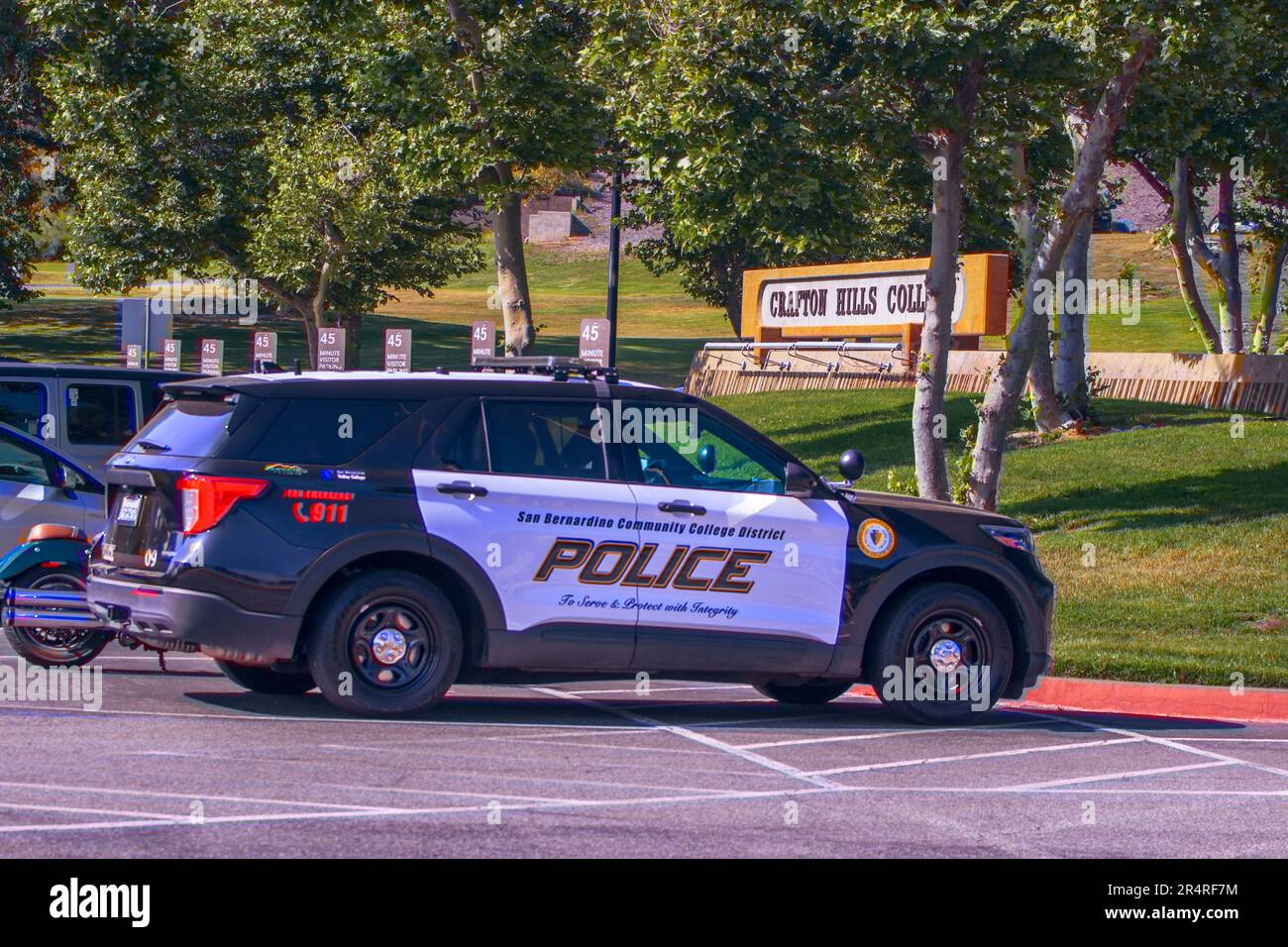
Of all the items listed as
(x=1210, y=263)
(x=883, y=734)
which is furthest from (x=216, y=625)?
(x=1210, y=263)

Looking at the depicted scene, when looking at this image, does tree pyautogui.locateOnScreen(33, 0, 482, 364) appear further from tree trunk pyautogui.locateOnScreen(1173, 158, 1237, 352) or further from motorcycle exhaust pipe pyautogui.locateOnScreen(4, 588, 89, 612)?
motorcycle exhaust pipe pyautogui.locateOnScreen(4, 588, 89, 612)

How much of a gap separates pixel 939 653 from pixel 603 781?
2.89 metres

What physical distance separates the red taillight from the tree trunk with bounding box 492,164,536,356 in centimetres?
1527

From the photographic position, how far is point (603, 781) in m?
8.00

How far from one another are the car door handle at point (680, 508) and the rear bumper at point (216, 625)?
212 cm

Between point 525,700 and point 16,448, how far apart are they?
446cm

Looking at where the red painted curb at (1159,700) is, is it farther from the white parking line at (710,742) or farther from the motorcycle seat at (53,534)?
the motorcycle seat at (53,534)

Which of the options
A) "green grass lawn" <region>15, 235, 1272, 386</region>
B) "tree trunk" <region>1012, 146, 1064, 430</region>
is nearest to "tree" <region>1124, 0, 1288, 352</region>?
"tree trunk" <region>1012, 146, 1064, 430</region>

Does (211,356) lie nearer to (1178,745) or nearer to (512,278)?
(512,278)

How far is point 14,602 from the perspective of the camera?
10.3m

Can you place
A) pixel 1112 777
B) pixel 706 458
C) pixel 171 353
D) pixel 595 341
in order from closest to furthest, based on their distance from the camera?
pixel 1112 777, pixel 706 458, pixel 595 341, pixel 171 353

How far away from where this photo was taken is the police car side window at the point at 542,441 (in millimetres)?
9562

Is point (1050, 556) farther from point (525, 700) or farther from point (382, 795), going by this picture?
point (382, 795)

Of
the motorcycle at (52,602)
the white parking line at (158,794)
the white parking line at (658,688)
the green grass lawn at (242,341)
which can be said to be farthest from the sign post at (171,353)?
the white parking line at (158,794)
